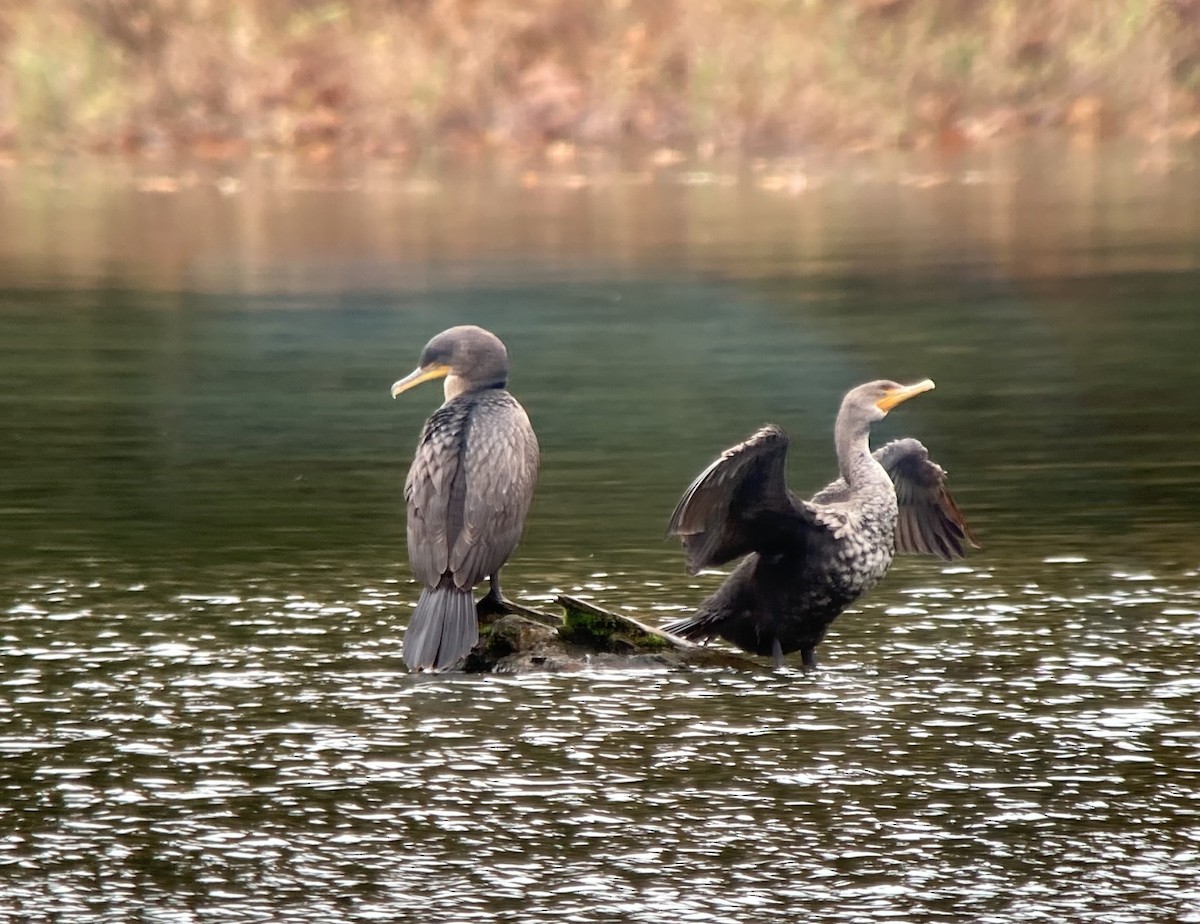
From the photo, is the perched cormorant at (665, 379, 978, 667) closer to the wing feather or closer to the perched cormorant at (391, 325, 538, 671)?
the wing feather

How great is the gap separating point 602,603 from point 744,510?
1035mm

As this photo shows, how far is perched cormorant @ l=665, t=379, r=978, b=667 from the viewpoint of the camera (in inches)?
279

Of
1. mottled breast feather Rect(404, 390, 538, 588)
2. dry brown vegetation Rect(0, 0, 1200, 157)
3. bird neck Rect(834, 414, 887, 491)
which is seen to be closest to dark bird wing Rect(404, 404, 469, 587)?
mottled breast feather Rect(404, 390, 538, 588)

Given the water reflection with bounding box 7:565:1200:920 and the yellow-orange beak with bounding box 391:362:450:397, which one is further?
the yellow-orange beak with bounding box 391:362:450:397

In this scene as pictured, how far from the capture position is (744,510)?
23.6 feet

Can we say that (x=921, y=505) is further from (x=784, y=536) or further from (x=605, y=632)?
(x=605, y=632)

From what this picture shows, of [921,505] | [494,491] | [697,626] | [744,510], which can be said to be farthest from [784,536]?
[921,505]

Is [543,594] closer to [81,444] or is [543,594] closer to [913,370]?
[81,444]

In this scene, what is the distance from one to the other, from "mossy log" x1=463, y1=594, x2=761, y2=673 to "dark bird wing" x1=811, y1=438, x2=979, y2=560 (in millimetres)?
1031

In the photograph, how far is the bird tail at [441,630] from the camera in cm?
712

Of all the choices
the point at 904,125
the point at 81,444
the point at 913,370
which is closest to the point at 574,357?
the point at 913,370

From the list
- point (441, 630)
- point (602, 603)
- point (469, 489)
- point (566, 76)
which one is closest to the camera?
point (441, 630)

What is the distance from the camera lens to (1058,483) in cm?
1014

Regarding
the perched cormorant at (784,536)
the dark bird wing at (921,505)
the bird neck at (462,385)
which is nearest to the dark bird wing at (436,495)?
the bird neck at (462,385)
